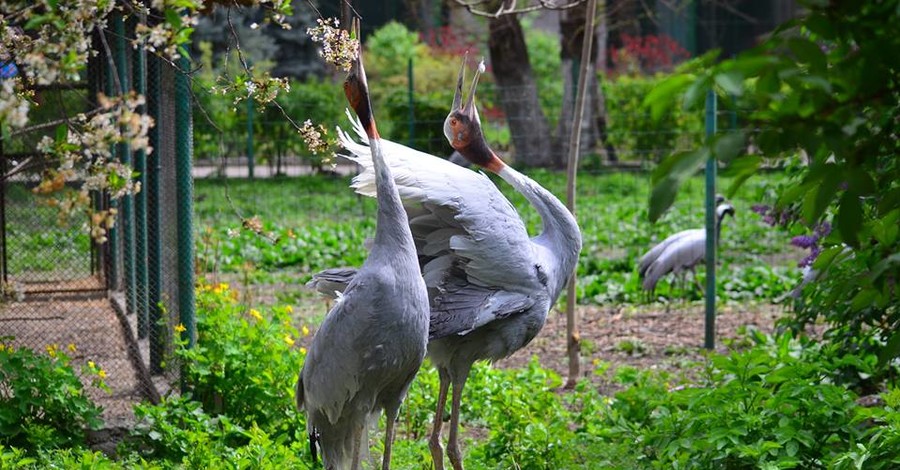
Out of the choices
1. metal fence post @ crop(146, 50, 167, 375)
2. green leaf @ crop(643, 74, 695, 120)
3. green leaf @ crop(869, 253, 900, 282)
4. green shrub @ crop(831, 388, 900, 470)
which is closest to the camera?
green leaf @ crop(643, 74, 695, 120)

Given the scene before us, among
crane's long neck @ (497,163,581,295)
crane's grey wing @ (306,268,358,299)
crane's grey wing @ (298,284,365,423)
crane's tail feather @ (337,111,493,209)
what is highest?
crane's tail feather @ (337,111,493,209)

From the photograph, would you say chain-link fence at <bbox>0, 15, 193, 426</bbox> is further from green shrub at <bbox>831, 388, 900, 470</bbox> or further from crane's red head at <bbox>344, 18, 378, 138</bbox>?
green shrub at <bbox>831, 388, 900, 470</bbox>

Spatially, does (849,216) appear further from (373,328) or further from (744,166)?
(373,328)

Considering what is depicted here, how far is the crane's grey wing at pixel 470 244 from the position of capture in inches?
183

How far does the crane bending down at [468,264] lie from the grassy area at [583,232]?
236 cm

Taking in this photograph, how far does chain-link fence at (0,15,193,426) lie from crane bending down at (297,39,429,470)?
115 centimetres

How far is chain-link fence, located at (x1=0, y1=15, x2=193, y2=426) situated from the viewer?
210 inches

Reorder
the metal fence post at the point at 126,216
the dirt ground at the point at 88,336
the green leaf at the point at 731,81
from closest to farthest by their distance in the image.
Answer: the green leaf at the point at 731,81 → the dirt ground at the point at 88,336 → the metal fence post at the point at 126,216

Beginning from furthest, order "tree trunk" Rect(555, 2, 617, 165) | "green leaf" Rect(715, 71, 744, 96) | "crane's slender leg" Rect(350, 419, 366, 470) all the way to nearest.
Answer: "tree trunk" Rect(555, 2, 617, 165), "crane's slender leg" Rect(350, 419, 366, 470), "green leaf" Rect(715, 71, 744, 96)

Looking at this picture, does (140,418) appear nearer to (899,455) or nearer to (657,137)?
(899,455)

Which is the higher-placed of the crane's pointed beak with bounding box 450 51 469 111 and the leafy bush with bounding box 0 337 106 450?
the crane's pointed beak with bounding box 450 51 469 111

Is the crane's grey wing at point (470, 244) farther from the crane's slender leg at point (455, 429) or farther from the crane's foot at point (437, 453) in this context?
the crane's foot at point (437, 453)

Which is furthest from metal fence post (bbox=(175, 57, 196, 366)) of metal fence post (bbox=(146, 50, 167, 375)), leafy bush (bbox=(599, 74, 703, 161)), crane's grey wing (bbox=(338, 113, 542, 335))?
leafy bush (bbox=(599, 74, 703, 161))

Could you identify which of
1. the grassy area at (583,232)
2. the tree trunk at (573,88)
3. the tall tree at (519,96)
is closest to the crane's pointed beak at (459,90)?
the grassy area at (583,232)
